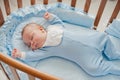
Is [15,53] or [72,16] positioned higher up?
[72,16]

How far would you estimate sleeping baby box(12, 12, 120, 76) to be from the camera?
1135 mm

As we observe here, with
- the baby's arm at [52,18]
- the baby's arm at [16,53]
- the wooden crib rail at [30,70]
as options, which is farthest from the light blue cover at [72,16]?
the wooden crib rail at [30,70]

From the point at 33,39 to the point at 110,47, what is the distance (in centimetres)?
42

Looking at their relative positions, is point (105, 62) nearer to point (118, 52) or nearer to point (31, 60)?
point (118, 52)

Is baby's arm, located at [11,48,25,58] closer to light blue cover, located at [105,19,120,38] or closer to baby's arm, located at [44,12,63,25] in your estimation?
baby's arm, located at [44,12,63,25]

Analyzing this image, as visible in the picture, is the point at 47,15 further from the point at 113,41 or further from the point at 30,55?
the point at 113,41

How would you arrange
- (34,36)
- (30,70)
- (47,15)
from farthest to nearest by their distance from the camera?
(47,15), (34,36), (30,70)

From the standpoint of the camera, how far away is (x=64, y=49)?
1.16 meters

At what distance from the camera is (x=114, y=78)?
1161mm

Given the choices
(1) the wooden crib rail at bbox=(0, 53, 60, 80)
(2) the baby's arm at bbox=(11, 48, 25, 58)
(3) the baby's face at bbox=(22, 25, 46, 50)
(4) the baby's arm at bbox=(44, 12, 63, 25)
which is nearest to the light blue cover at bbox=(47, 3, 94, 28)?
(4) the baby's arm at bbox=(44, 12, 63, 25)

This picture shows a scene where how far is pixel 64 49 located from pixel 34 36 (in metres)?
0.17

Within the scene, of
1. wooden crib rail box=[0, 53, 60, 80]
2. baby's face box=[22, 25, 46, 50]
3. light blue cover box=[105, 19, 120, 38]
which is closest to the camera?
wooden crib rail box=[0, 53, 60, 80]

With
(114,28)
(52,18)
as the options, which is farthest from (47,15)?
(114,28)

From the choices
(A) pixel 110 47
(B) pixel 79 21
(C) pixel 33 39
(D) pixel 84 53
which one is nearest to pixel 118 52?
(A) pixel 110 47
